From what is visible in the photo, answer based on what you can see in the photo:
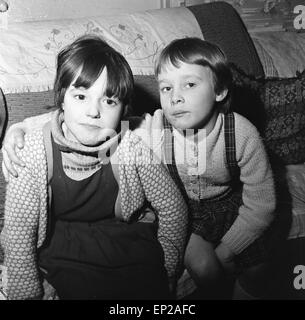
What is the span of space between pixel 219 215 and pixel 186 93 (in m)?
0.31

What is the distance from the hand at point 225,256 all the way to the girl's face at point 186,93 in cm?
30

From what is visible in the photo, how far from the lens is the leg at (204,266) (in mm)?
855

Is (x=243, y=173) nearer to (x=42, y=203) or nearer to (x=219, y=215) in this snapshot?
(x=219, y=215)

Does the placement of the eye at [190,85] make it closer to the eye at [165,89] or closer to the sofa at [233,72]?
the eye at [165,89]

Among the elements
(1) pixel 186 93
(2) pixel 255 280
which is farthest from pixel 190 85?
(2) pixel 255 280

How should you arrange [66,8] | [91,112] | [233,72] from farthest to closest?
[66,8], [233,72], [91,112]

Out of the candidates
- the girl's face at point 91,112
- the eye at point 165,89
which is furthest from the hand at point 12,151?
the eye at point 165,89

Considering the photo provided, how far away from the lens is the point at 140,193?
83cm

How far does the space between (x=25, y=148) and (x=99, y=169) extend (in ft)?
0.52

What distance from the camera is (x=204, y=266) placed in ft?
2.81

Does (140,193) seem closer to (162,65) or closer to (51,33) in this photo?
(162,65)

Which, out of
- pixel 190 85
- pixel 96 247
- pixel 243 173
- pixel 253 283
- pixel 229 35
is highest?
pixel 229 35
